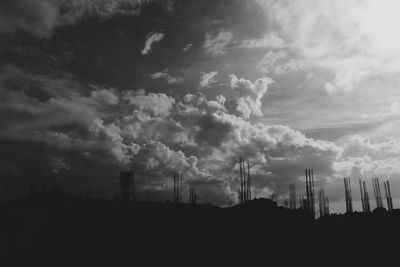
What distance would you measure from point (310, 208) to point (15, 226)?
93.0 ft

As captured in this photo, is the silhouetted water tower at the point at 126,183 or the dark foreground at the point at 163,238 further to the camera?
the silhouetted water tower at the point at 126,183

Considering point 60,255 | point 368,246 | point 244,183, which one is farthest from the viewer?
point 244,183

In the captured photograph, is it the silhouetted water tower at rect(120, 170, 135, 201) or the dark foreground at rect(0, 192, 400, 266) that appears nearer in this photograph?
the dark foreground at rect(0, 192, 400, 266)

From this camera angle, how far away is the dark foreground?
26.6 metres

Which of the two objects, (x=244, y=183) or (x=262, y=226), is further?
(x=244, y=183)

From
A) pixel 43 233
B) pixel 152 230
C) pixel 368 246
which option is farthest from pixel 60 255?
pixel 368 246

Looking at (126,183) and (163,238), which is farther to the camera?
(126,183)

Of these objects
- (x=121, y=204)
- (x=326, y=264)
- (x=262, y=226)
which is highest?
(x=121, y=204)

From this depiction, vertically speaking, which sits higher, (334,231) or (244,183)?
(244,183)

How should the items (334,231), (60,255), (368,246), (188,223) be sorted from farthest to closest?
(334,231)
(188,223)
(368,246)
(60,255)

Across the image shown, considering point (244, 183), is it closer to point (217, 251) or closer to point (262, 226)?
point (262, 226)

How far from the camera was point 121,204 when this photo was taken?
1385 inches

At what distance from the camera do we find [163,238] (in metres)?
30.2

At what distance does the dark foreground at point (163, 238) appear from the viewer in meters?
26.6
